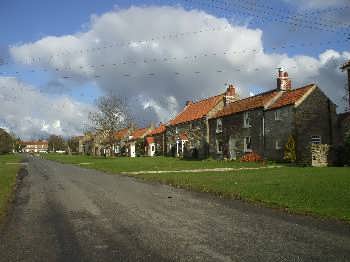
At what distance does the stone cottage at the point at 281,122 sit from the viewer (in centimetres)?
3966

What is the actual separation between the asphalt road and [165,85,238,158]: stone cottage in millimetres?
41429

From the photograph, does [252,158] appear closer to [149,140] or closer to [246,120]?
[246,120]

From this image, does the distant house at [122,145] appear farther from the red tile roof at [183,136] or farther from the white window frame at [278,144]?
the white window frame at [278,144]

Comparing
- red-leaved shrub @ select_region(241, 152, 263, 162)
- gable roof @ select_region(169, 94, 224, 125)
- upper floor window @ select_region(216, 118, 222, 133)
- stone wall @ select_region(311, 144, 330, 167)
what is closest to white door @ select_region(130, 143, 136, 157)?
gable roof @ select_region(169, 94, 224, 125)

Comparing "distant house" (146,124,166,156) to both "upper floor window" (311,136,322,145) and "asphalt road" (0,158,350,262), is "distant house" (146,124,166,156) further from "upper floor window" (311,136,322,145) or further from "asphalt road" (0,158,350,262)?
"asphalt road" (0,158,350,262)

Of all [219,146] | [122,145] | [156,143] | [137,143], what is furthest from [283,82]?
[122,145]

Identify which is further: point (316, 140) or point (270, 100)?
point (270, 100)

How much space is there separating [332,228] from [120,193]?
401 inches

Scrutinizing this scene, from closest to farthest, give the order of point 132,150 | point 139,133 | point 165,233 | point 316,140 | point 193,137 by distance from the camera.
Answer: point 165,233, point 316,140, point 193,137, point 132,150, point 139,133

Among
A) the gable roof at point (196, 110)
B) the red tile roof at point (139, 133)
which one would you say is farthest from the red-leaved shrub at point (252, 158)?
the red tile roof at point (139, 133)

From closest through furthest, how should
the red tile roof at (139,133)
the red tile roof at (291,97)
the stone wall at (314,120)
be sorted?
the stone wall at (314,120), the red tile roof at (291,97), the red tile roof at (139,133)

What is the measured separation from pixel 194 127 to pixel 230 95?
6712mm

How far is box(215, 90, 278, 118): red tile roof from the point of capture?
44.5 m

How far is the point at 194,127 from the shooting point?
2371 inches
